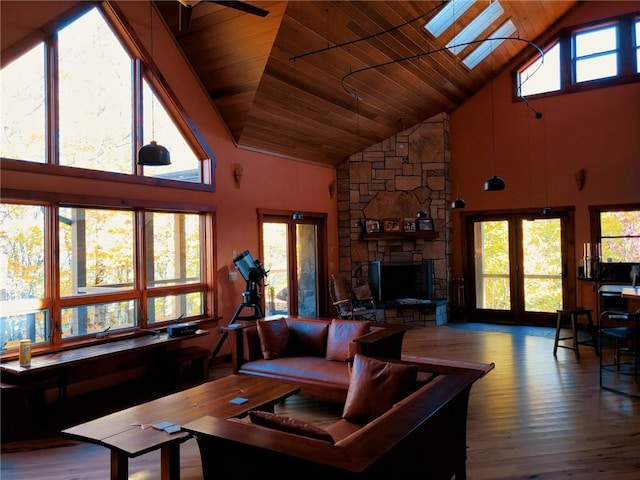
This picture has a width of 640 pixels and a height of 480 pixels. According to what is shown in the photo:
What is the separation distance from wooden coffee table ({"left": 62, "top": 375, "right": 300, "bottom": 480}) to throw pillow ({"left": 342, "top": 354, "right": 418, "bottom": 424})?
0.70m

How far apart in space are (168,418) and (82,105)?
3378mm

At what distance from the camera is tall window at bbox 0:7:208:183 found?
419 centimetres

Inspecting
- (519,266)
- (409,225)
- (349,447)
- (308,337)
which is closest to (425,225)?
(409,225)

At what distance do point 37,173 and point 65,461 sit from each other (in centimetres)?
247

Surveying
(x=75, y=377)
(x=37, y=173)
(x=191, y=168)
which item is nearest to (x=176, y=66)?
(x=191, y=168)

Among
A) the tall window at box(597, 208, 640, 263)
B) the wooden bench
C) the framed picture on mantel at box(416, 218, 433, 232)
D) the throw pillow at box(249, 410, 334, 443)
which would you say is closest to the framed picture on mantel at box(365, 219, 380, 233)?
the framed picture on mantel at box(416, 218, 433, 232)

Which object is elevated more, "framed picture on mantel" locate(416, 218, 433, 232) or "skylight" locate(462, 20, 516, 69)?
"skylight" locate(462, 20, 516, 69)

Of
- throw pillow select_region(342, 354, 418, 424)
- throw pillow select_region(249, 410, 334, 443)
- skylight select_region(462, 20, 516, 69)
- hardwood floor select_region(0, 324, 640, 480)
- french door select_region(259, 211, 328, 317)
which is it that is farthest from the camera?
skylight select_region(462, 20, 516, 69)

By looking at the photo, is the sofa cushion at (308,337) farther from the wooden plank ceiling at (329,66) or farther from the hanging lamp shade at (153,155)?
the wooden plank ceiling at (329,66)

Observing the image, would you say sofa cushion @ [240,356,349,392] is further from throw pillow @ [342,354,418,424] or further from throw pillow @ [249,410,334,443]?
throw pillow @ [249,410,334,443]

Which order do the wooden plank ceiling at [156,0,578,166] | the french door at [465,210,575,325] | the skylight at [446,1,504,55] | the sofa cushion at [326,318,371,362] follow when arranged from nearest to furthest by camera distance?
the sofa cushion at [326,318,371,362] < the wooden plank ceiling at [156,0,578,166] < the skylight at [446,1,504,55] < the french door at [465,210,575,325]

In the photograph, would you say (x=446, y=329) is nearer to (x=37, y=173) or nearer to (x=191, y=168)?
(x=191, y=168)

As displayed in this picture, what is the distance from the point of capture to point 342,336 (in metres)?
4.48

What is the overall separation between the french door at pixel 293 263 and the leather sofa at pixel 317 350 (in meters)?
2.29
